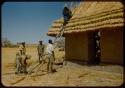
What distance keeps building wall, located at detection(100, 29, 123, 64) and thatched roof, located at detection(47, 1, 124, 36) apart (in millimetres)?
747

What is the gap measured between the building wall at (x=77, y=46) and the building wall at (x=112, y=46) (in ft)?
4.37

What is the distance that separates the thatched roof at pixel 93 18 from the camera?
1220 centimetres

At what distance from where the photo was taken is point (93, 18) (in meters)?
13.8

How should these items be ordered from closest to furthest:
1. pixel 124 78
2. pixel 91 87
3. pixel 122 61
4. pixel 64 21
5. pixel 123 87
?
pixel 123 87
pixel 91 87
pixel 124 78
pixel 122 61
pixel 64 21

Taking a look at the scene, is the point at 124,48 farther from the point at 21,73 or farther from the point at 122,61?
the point at 21,73

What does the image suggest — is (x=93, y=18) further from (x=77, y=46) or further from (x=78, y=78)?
(x=78, y=78)

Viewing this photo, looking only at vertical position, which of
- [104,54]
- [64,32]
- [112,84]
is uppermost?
[64,32]

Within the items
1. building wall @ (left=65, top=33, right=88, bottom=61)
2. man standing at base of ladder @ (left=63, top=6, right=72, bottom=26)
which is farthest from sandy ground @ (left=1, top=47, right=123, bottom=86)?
man standing at base of ladder @ (left=63, top=6, right=72, bottom=26)

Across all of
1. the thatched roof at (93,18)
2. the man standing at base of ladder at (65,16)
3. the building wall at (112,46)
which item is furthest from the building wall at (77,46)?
the building wall at (112,46)

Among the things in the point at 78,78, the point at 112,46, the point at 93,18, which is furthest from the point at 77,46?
the point at 78,78

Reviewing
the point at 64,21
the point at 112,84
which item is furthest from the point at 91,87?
the point at 64,21

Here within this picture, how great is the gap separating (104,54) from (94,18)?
176 cm

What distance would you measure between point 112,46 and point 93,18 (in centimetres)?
166

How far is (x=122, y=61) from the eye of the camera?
12.4 meters
